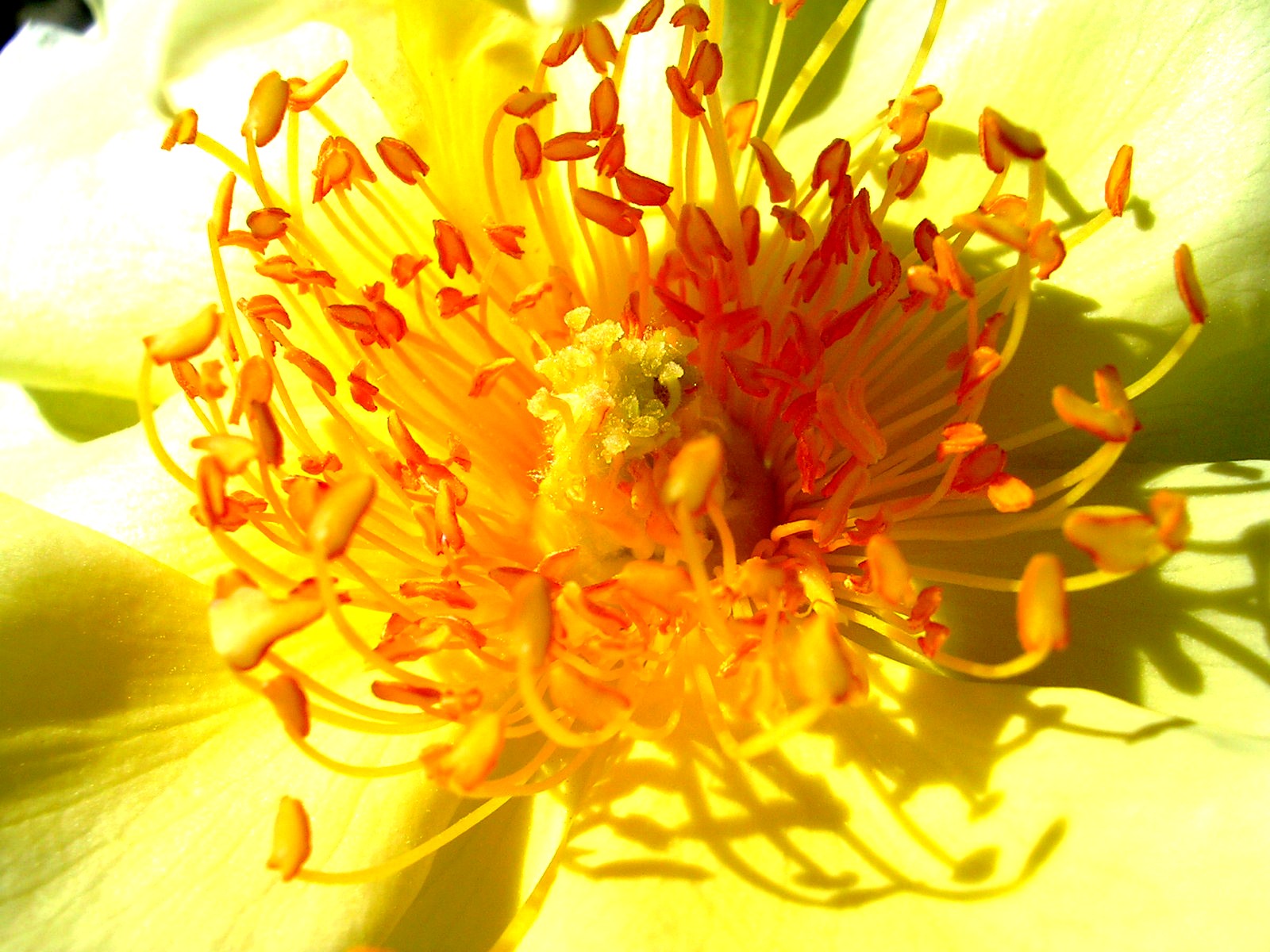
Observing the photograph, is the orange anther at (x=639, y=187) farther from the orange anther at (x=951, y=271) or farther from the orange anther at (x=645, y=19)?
the orange anther at (x=951, y=271)

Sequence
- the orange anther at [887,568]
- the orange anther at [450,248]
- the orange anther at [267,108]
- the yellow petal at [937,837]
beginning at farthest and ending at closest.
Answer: the orange anther at [450,248]
the orange anther at [267,108]
the orange anther at [887,568]
the yellow petal at [937,837]

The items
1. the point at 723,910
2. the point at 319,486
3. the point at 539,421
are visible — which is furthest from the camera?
the point at 539,421

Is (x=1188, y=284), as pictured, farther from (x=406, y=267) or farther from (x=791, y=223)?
(x=406, y=267)

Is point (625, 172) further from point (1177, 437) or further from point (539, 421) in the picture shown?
point (1177, 437)

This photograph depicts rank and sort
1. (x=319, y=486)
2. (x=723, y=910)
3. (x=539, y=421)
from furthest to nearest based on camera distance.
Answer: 1. (x=539, y=421)
2. (x=319, y=486)
3. (x=723, y=910)

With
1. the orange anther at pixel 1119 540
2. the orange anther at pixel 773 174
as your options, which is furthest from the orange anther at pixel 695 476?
the orange anther at pixel 773 174

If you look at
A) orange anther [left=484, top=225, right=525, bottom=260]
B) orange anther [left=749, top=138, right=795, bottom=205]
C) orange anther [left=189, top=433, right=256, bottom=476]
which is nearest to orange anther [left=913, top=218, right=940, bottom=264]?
orange anther [left=749, top=138, right=795, bottom=205]

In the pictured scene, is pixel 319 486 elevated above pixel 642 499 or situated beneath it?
elevated above

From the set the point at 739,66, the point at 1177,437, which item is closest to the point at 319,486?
the point at 739,66
